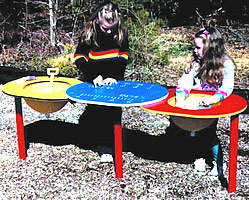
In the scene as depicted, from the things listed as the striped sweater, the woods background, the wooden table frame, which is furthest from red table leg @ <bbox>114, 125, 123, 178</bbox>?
the woods background

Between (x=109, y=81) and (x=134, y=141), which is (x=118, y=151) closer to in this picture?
(x=109, y=81)

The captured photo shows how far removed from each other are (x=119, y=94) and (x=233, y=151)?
0.87m

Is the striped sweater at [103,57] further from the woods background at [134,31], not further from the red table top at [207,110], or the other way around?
the woods background at [134,31]

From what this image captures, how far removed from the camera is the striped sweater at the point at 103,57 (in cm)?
300

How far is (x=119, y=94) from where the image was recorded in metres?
2.74

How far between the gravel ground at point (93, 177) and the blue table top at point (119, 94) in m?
0.65

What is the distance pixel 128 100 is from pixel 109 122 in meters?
0.70

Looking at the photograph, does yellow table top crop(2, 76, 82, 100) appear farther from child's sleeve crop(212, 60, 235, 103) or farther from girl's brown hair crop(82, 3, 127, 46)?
child's sleeve crop(212, 60, 235, 103)

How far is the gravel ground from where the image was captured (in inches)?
107

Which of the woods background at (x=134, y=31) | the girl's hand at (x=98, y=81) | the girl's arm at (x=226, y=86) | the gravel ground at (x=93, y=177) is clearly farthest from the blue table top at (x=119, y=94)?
the woods background at (x=134, y=31)

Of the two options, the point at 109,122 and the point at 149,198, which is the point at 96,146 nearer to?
the point at 109,122

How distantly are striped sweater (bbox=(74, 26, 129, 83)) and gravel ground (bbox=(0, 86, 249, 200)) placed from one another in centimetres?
73

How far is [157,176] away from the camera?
9.71 feet

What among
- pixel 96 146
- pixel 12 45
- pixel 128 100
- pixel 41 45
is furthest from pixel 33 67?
pixel 128 100
